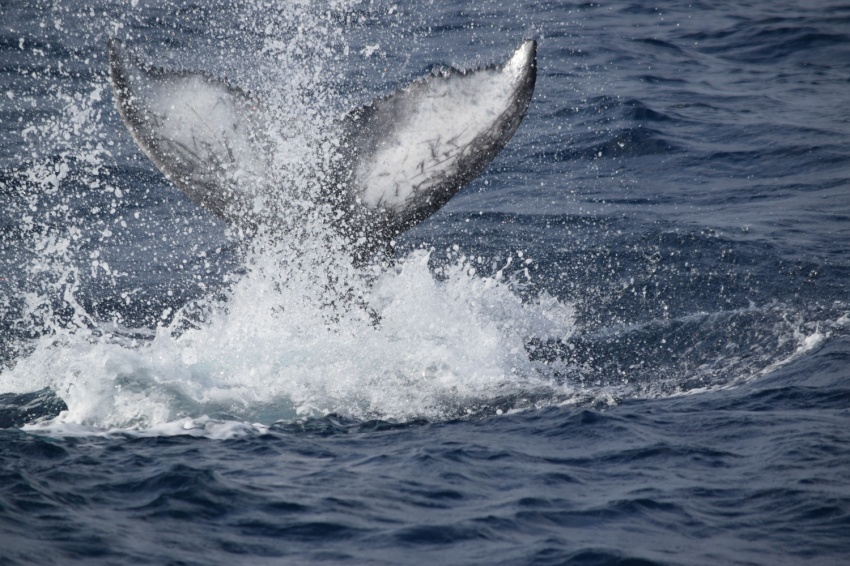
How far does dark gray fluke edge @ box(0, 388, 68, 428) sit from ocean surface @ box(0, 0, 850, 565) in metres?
0.03

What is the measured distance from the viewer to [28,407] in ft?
23.0

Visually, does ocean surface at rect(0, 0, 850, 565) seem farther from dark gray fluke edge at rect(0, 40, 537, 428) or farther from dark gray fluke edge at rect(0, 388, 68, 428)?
dark gray fluke edge at rect(0, 40, 537, 428)

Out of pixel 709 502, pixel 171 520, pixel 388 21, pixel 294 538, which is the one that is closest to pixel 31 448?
pixel 171 520

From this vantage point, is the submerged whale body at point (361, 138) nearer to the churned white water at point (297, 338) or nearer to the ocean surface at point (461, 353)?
the churned white water at point (297, 338)

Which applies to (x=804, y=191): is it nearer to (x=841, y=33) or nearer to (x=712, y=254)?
(x=712, y=254)

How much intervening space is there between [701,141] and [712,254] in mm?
4043

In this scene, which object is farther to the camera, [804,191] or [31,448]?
[804,191]

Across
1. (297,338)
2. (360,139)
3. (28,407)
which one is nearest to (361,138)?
(360,139)

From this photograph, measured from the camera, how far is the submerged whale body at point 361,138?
20.8 ft

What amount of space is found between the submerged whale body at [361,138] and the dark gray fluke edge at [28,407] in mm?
1829

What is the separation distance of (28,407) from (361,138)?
9.75 feet

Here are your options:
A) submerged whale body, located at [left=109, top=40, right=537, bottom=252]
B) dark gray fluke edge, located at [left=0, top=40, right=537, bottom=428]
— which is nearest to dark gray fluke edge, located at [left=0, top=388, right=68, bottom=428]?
dark gray fluke edge, located at [left=0, top=40, right=537, bottom=428]

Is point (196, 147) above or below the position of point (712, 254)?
above

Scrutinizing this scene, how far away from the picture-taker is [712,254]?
10336 mm
